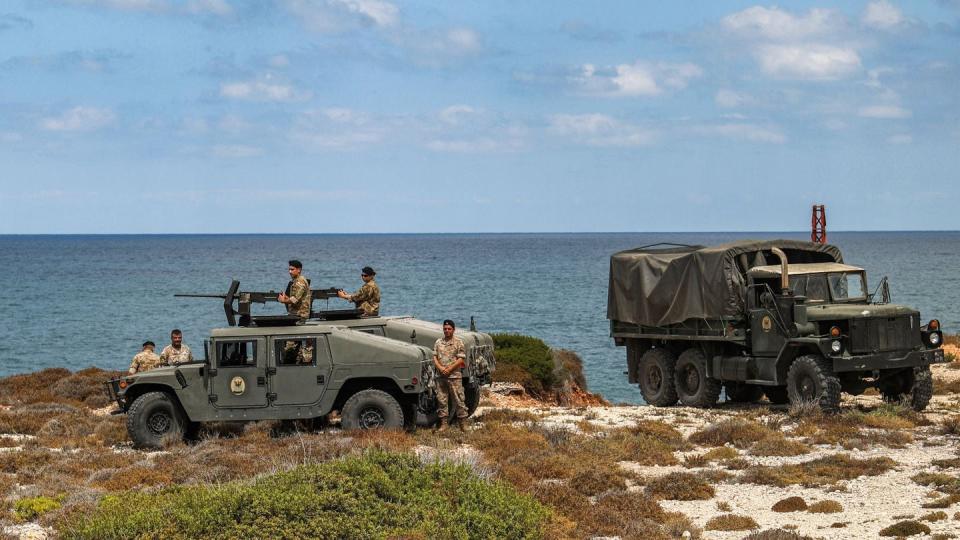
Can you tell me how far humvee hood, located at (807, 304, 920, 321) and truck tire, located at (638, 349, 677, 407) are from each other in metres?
3.91

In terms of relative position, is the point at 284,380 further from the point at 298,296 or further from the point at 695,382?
the point at 695,382

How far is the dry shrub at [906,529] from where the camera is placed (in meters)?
12.2

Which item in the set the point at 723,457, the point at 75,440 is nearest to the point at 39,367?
the point at 75,440

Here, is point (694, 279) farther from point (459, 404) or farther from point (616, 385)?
point (616, 385)

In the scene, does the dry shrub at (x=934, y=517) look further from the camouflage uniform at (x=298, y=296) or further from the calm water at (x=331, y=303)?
the calm water at (x=331, y=303)

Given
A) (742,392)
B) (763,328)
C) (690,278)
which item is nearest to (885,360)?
(763,328)

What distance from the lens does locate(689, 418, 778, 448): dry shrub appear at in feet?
60.1

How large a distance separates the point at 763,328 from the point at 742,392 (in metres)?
3.25

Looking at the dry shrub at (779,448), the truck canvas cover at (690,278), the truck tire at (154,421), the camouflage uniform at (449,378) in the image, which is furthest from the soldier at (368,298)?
the dry shrub at (779,448)

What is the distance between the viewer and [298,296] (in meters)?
19.3

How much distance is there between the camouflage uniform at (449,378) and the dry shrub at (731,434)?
3.79m

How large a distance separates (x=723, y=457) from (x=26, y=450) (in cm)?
1075

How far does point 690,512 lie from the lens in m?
13.7

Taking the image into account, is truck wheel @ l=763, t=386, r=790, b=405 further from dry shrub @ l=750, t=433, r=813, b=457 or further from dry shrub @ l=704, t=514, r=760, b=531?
dry shrub @ l=704, t=514, r=760, b=531
